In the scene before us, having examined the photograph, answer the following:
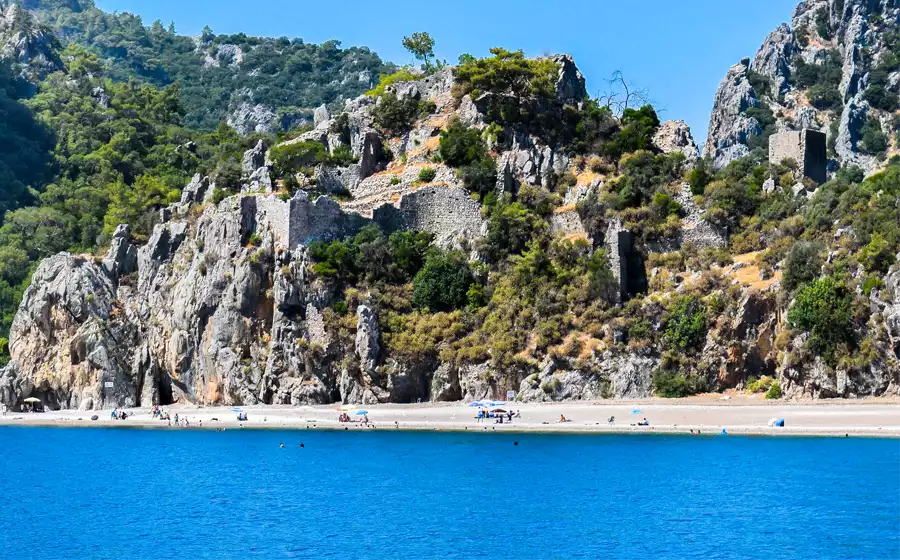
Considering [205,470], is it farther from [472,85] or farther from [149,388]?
[472,85]

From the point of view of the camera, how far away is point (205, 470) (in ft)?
164

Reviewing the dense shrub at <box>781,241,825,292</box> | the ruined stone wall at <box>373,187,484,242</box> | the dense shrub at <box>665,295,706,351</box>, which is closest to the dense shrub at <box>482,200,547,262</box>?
the ruined stone wall at <box>373,187,484,242</box>

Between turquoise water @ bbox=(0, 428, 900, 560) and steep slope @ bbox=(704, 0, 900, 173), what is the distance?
239 ft

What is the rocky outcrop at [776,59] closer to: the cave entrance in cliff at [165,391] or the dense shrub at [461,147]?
the dense shrub at [461,147]

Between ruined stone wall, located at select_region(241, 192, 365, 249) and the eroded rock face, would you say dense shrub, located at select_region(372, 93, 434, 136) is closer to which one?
ruined stone wall, located at select_region(241, 192, 365, 249)

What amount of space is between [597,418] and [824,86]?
87.7 meters

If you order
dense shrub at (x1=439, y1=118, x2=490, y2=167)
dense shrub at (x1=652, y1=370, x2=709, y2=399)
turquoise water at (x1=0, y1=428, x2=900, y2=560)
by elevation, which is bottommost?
turquoise water at (x1=0, y1=428, x2=900, y2=560)

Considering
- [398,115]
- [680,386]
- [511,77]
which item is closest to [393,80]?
[398,115]

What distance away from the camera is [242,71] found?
6939 inches

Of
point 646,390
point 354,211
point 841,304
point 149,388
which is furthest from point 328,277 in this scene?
point 841,304

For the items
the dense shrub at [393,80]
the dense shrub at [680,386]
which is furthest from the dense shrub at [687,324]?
the dense shrub at [393,80]

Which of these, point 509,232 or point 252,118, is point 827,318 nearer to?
point 509,232

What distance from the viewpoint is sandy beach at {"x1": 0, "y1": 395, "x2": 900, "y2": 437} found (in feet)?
164

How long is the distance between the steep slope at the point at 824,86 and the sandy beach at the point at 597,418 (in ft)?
212
